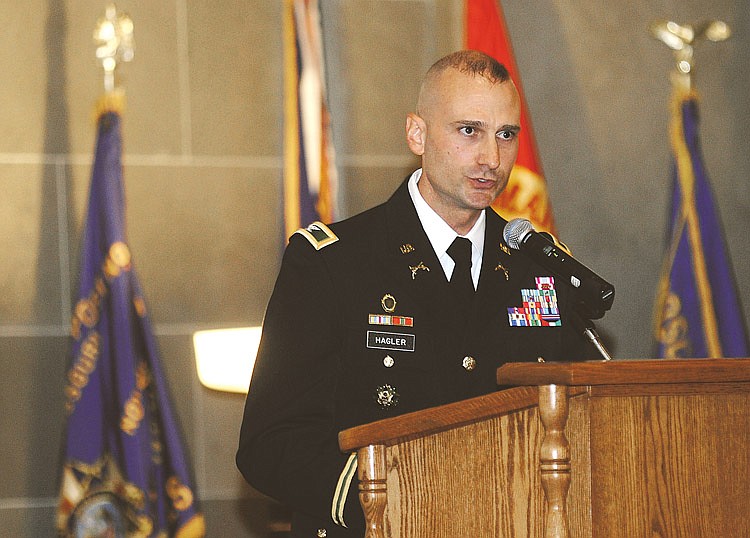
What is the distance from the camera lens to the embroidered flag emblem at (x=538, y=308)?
7.23ft

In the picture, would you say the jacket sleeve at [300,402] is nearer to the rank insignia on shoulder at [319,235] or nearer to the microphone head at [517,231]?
the rank insignia on shoulder at [319,235]

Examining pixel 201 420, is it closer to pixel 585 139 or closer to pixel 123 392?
pixel 123 392

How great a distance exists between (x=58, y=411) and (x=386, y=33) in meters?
2.02

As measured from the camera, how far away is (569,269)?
68.3 inches

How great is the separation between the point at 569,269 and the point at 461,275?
479mm

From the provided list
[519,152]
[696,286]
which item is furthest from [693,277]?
[519,152]

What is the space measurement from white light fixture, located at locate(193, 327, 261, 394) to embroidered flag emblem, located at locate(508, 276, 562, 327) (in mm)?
1461

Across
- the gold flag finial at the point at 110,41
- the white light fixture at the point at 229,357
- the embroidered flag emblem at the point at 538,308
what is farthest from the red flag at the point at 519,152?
the embroidered flag emblem at the point at 538,308

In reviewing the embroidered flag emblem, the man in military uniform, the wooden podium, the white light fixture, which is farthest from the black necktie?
the white light fixture

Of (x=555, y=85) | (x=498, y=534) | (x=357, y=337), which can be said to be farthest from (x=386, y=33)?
(x=498, y=534)

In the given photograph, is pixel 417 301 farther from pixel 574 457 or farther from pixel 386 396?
pixel 574 457

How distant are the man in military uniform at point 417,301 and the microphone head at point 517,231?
0.12 metres

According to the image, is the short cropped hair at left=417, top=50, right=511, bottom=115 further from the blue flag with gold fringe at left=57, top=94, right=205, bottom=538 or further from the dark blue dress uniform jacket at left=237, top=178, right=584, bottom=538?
the blue flag with gold fringe at left=57, top=94, right=205, bottom=538

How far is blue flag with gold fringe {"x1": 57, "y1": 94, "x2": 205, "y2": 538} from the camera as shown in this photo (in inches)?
147
